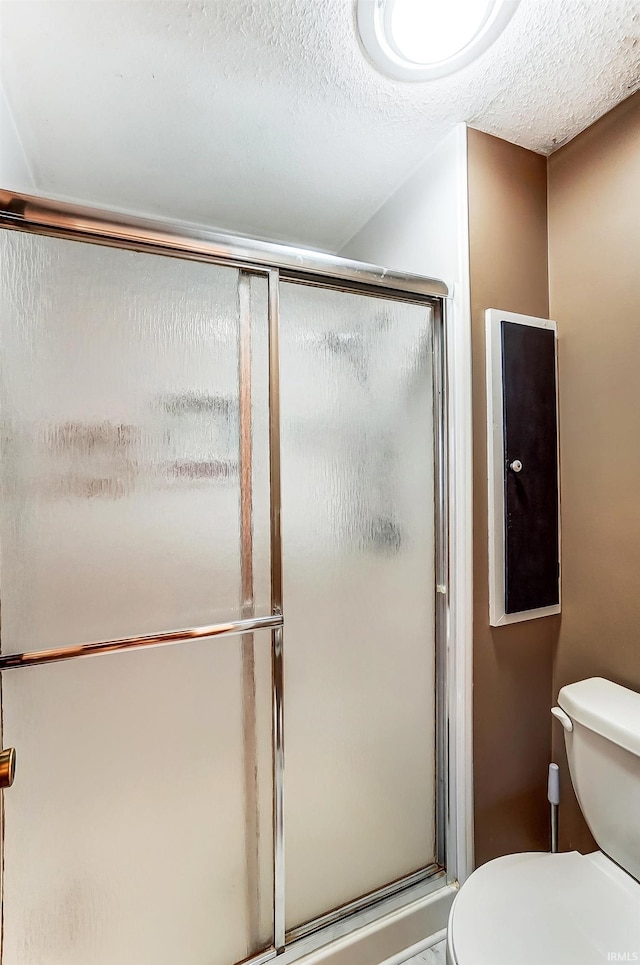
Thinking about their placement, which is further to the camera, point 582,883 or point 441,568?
point 441,568

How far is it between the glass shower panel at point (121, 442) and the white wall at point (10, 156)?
1.80 ft

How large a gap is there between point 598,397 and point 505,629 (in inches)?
28.9

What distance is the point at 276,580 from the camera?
3.59 feet

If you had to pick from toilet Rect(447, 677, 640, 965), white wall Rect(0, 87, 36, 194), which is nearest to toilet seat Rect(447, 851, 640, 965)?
toilet Rect(447, 677, 640, 965)

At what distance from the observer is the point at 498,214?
1312mm

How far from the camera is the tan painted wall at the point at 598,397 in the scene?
3.90 ft

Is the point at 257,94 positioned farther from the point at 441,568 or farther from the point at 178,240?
the point at 441,568

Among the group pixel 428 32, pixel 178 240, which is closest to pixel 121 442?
pixel 178 240

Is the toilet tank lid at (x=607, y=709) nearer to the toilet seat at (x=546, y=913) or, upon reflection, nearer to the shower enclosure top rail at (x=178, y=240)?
the toilet seat at (x=546, y=913)

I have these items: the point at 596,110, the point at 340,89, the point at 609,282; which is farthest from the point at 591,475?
the point at 340,89

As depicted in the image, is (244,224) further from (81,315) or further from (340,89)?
(81,315)

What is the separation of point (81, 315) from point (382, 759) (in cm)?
137

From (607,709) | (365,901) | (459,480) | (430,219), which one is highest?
(430,219)

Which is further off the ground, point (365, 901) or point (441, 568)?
point (441, 568)
